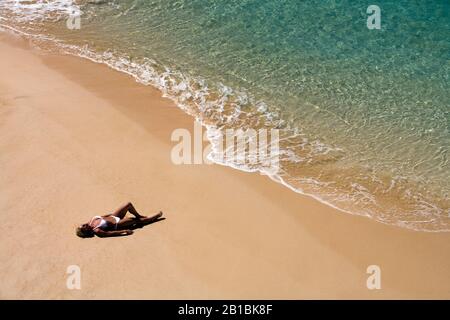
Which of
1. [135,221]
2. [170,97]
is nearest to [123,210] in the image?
[135,221]

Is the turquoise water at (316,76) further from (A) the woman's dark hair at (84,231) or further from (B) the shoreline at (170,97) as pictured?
(A) the woman's dark hair at (84,231)

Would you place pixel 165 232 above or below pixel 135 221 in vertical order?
below

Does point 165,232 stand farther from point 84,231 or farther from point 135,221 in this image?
point 84,231

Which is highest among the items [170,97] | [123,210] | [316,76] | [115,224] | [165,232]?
[316,76]

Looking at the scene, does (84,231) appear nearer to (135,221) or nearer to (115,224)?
(115,224)

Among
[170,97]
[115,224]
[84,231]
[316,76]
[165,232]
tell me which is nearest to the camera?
[84,231]

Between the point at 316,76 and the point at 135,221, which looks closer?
the point at 135,221

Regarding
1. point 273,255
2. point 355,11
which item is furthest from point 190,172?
point 355,11

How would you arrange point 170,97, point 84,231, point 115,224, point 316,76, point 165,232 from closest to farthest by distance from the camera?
point 84,231, point 115,224, point 165,232, point 170,97, point 316,76
